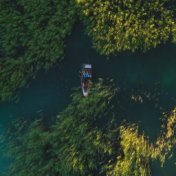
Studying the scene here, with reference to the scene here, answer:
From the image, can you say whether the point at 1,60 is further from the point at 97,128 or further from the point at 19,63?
the point at 97,128

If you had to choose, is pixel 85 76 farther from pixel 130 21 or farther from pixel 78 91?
pixel 130 21

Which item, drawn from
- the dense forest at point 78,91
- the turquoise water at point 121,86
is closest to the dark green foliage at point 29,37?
the dense forest at point 78,91

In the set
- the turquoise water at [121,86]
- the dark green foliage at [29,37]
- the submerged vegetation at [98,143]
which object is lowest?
the submerged vegetation at [98,143]

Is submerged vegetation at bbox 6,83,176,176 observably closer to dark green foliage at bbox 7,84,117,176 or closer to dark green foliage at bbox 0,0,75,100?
dark green foliage at bbox 7,84,117,176

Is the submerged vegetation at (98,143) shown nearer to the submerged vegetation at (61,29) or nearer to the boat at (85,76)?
the boat at (85,76)

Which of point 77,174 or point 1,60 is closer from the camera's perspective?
point 77,174

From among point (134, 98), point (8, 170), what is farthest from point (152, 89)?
point (8, 170)

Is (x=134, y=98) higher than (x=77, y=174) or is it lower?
higher

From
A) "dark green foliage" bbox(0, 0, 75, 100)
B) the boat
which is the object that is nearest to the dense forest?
"dark green foliage" bbox(0, 0, 75, 100)
